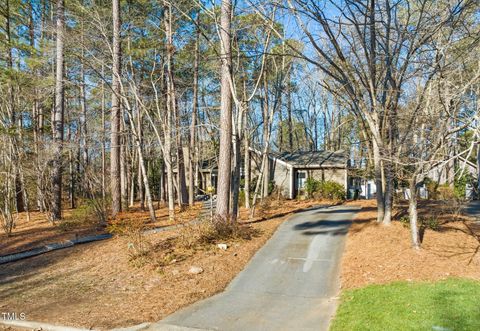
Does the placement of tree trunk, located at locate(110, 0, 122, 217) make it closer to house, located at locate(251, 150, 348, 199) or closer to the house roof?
house, located at locate(251, 150, 348, 199)

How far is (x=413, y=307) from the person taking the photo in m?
5.59

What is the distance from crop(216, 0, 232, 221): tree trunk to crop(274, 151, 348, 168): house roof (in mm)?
13490

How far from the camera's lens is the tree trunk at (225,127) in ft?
37.0

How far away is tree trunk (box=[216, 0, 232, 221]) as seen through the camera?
37.0 ft

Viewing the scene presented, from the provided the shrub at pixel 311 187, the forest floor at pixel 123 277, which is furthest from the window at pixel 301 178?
the forest floor at pixel 123 277

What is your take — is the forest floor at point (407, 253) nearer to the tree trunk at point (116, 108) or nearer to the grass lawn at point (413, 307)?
the grass lawn at point (413, 307)

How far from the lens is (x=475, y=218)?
12.8 meters

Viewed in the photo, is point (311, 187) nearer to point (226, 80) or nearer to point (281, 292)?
point (226, 80)

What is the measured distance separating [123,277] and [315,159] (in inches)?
749

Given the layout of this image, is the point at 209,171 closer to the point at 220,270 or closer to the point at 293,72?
the point at 293,72

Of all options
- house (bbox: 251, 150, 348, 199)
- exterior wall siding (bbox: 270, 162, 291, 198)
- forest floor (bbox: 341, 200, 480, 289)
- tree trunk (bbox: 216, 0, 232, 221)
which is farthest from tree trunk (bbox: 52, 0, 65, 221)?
exterior wall siding (bbox: 270, 162, 291, 198)

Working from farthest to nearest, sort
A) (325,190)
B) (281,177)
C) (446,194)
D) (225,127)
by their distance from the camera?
1. (281,177)
2. (325,190)
3. (446,194)
4. (225,127)

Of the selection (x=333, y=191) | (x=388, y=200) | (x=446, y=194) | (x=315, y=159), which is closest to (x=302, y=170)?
(x=315, y=159)

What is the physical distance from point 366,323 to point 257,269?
3.63 meters
